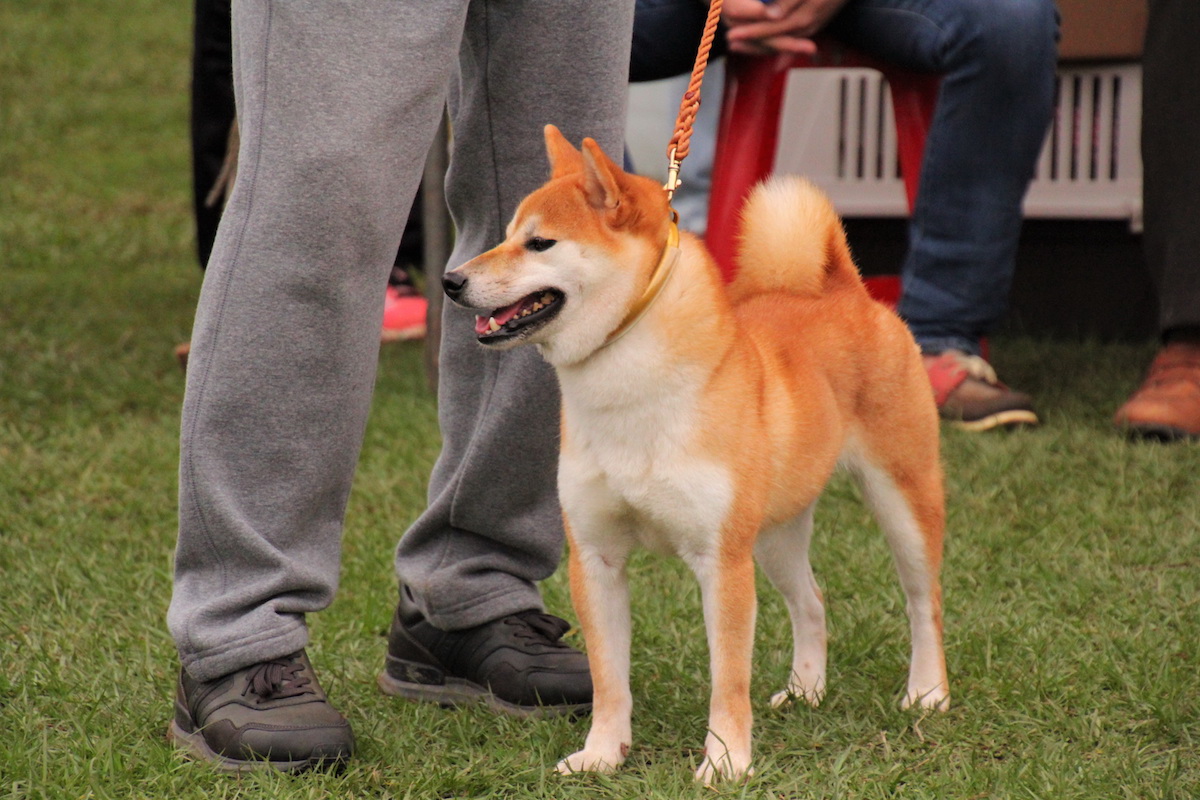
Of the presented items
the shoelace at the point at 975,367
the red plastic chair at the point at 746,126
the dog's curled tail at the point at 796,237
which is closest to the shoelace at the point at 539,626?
the dog's curled tail at the point at 796,237

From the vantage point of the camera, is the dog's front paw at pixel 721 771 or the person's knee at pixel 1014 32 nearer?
the dog's front paw at pixel 721 771

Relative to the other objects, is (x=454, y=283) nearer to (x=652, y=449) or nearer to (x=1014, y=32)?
(x=652, y=449)

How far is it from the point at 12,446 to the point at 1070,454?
9.01 ft

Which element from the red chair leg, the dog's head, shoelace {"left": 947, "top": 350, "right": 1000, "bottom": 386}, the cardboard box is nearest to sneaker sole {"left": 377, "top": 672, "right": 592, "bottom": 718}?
the dog's head

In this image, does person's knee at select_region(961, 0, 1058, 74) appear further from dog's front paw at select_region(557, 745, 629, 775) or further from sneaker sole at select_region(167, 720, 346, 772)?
sneaker sole at select_region(167, 720, 346, 772)

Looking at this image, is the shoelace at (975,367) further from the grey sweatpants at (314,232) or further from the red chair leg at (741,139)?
the grey sweatpants at (314,232)

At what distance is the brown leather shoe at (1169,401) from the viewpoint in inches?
131

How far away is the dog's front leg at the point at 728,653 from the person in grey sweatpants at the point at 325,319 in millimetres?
342

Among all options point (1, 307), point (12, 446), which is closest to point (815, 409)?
point (12, 446)

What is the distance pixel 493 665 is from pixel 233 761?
0.43 meters

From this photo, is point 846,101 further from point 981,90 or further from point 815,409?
point 815,409

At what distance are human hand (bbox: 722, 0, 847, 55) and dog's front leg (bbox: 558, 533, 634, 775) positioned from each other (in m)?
1.80

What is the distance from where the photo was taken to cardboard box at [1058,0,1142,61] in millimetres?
4074

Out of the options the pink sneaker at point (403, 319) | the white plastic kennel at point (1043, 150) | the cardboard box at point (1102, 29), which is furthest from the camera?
the pink sneaker at point (403, 319)
